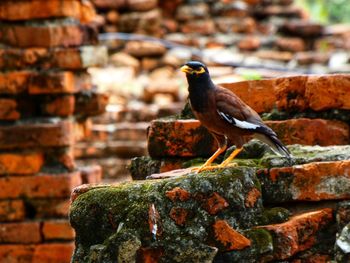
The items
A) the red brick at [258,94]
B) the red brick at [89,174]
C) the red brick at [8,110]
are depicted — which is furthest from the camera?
the red brick at [89,174]

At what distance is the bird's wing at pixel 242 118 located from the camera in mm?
3209

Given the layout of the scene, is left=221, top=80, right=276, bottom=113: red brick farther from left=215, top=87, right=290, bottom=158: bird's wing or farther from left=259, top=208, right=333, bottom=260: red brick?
left=259, top=208, right=333, bottom=260: red brick

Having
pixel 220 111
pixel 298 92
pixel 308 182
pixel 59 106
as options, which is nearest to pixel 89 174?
pixel 59 106

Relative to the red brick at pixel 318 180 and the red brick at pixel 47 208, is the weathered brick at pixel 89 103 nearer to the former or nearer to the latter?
the red brick at pixel 47 208

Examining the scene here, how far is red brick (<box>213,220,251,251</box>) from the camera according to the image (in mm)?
2775

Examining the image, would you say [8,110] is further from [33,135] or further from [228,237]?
[228,237]

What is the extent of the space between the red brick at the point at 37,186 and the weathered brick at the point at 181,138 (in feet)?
6.07

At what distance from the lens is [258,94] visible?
3873 millimetres

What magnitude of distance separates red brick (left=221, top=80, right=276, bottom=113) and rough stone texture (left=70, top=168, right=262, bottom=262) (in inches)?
39.8

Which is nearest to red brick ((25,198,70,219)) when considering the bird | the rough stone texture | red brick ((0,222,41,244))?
red brick ((0,222,41,244))

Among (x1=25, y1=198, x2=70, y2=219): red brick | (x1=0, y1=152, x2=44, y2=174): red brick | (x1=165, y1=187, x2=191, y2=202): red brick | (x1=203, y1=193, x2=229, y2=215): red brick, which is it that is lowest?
(x1=25, y1=198, x2=70, y2=219): red brick

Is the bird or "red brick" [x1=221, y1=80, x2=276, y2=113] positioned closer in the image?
the bird

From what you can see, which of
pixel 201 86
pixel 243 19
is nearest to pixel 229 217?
pixel 201 86

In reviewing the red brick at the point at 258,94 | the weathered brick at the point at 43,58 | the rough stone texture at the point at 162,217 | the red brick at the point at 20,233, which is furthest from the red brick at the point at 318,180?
the weathered brick at the point at 43,58
